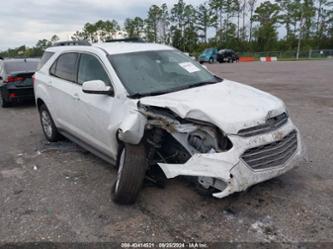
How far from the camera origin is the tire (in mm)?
5688

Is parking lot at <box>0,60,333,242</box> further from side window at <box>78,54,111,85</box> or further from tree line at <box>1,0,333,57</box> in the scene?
tree line at <box>1,0,333,57</box>

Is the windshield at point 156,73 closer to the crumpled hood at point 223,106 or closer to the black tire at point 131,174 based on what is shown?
the crumpled hood at point 223,106

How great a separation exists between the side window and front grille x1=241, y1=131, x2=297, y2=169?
6.56 ft

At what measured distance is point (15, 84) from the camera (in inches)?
364

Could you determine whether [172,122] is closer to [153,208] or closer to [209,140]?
[209,140]

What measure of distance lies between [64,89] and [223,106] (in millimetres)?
2789

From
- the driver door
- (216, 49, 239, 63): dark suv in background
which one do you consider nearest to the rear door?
the driver door

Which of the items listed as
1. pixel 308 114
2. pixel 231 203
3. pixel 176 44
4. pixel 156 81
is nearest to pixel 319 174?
pixel 231 203

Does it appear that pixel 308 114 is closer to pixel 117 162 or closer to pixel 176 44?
pixel 117 162

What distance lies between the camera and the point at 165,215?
3248mm

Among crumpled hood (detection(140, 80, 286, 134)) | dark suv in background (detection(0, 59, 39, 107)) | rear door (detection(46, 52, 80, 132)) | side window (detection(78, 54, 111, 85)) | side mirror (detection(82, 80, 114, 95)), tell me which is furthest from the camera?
dark suv in background (detection(0, 59, 39, 107))

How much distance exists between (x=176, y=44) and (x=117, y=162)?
6908cm

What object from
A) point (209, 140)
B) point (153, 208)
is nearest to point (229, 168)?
point (209, 140)

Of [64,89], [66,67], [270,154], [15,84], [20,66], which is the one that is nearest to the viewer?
[270,154]
